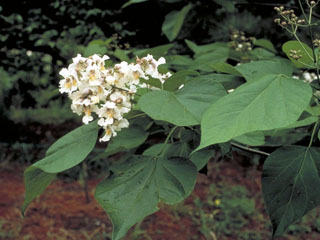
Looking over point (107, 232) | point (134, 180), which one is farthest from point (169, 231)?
point (134, 180)

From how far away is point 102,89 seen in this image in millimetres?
988

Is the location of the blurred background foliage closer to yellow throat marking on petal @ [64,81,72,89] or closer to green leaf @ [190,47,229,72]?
green leaf @ [190,47,229,72]

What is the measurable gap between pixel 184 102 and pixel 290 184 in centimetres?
31

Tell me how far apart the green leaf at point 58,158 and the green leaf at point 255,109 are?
1.09 feet

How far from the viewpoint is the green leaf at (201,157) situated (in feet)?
3.78

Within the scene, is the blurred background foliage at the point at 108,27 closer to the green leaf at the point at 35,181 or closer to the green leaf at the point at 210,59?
the green leaf at the point at 210,59

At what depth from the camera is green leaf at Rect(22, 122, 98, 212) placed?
936 mm

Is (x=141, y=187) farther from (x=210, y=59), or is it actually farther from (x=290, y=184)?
(x=210, y=59)

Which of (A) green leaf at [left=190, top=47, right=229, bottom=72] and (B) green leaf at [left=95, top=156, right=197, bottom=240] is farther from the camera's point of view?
(A) green leaf at [left=190, top=47, right=229, bottom=72]

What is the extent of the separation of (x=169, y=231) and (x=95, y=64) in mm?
2930

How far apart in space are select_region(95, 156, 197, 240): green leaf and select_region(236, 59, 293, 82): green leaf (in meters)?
0.27

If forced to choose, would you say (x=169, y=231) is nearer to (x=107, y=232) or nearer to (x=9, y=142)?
(x=107, y=232)

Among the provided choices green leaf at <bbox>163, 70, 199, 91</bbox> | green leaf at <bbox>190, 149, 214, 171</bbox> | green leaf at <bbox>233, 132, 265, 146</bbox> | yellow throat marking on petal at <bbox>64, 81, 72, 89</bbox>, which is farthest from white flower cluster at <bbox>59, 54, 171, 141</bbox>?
green leaf at <bbox>233, 132, 265, 146</bbox>

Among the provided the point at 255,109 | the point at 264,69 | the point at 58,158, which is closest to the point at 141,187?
the point at 58,158
